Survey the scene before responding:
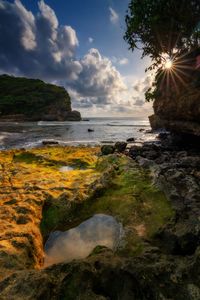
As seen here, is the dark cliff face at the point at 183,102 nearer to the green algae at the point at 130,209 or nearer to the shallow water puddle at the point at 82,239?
the green algae at the point at 130,209

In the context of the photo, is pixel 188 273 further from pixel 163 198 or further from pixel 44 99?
pixel 44 99

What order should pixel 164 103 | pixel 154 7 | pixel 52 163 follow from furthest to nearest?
pixel 164 103 → pixel 154 7 → pixel 52 163

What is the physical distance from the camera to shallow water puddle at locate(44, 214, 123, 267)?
15.0 feet

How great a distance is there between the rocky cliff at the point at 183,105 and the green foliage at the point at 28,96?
3964 inches

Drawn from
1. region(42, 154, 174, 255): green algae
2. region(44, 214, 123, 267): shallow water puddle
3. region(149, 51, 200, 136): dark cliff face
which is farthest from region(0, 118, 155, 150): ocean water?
region(44, 214, 123, 267): shallow water puddle

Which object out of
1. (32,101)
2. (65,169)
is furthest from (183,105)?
(32,101)

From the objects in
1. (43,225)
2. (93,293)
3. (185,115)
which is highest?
(185,115)

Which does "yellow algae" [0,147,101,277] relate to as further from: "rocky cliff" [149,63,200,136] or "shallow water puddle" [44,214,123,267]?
"rocky cliff" [149,63,200,136]

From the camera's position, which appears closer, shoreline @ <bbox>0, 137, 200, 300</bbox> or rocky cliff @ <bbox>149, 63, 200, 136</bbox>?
shoreline @ <bbox>0, 137, 200, 300</bbox>

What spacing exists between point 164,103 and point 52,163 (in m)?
15.2

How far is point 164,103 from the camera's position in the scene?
22203 mm

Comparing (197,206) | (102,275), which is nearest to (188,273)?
(102,275)

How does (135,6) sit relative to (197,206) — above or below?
above

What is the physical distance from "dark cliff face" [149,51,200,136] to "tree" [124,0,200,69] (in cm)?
287
